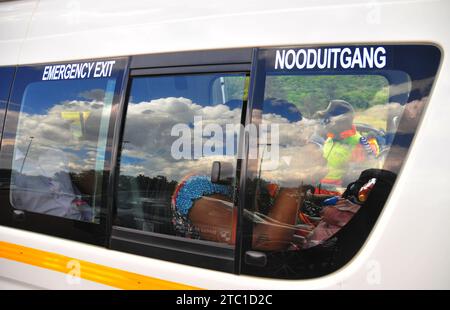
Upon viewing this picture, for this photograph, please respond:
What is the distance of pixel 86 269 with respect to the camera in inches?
82.2

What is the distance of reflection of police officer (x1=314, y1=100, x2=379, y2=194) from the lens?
1.69m

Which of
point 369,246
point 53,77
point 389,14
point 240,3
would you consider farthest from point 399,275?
point 53,77

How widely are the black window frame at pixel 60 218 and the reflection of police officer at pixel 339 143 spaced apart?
3.64 feet

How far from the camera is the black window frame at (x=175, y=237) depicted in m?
1.83

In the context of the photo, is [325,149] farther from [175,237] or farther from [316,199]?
[175,237]

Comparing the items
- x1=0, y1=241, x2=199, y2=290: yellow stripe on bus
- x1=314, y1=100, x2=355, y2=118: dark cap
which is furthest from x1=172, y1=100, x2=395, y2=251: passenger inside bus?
x1=0, y1=241, x2=199, y2=290: yellow stripe on bus

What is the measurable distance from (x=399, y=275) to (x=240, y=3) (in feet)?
4.55

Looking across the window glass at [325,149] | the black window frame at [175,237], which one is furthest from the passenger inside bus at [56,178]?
the window glass at [325,149]

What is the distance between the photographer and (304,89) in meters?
1.78

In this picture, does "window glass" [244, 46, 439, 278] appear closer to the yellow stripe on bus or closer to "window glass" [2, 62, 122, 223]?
the yellow stripe on bus

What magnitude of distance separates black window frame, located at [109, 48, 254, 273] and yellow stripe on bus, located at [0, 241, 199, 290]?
11 cm

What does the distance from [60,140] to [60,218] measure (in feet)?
1.53

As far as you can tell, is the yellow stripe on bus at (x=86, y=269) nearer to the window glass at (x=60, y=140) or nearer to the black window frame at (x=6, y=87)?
the window glass at (x=60, y=140)
